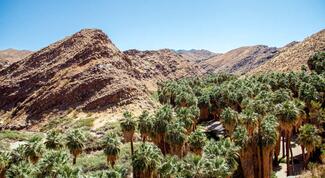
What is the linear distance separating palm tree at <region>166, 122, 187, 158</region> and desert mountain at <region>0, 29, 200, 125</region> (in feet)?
158

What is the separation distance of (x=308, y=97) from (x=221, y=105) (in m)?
24.4

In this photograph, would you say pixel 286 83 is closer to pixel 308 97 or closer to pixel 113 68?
pixel 308 97

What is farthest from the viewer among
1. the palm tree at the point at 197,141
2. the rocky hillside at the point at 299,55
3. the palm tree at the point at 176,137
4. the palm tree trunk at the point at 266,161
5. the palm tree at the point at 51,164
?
the rocky hillside at the point at 299,55

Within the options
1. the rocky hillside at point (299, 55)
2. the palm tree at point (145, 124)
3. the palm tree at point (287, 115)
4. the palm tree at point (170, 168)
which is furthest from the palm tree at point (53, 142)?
the rocky hillside at point (299, 55)

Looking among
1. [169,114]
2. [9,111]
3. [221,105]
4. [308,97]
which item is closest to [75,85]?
[9,111]

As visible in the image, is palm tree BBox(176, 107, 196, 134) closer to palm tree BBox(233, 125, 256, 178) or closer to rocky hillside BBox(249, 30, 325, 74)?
palm tree BBox(233, 125, 256, 178)

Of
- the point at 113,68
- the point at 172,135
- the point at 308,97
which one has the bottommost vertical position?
the point at 172,135

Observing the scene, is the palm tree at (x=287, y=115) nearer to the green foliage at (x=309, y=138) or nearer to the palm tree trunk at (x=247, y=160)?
the green foliage at (x=309, y=138)

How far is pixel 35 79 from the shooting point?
12862 centimetres

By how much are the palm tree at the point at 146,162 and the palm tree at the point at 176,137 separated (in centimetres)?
943

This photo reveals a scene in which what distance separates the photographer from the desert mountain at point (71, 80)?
4373 inches

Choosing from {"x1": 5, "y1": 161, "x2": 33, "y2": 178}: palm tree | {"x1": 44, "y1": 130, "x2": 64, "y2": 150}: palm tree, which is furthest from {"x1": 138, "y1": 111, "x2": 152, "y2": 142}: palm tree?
{"x1": 5, "y1": 161, "x2": 33, "y2": 178}: palm tree

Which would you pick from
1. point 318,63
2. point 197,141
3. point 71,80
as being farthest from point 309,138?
point 71,80

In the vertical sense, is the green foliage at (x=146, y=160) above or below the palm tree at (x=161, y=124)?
below
